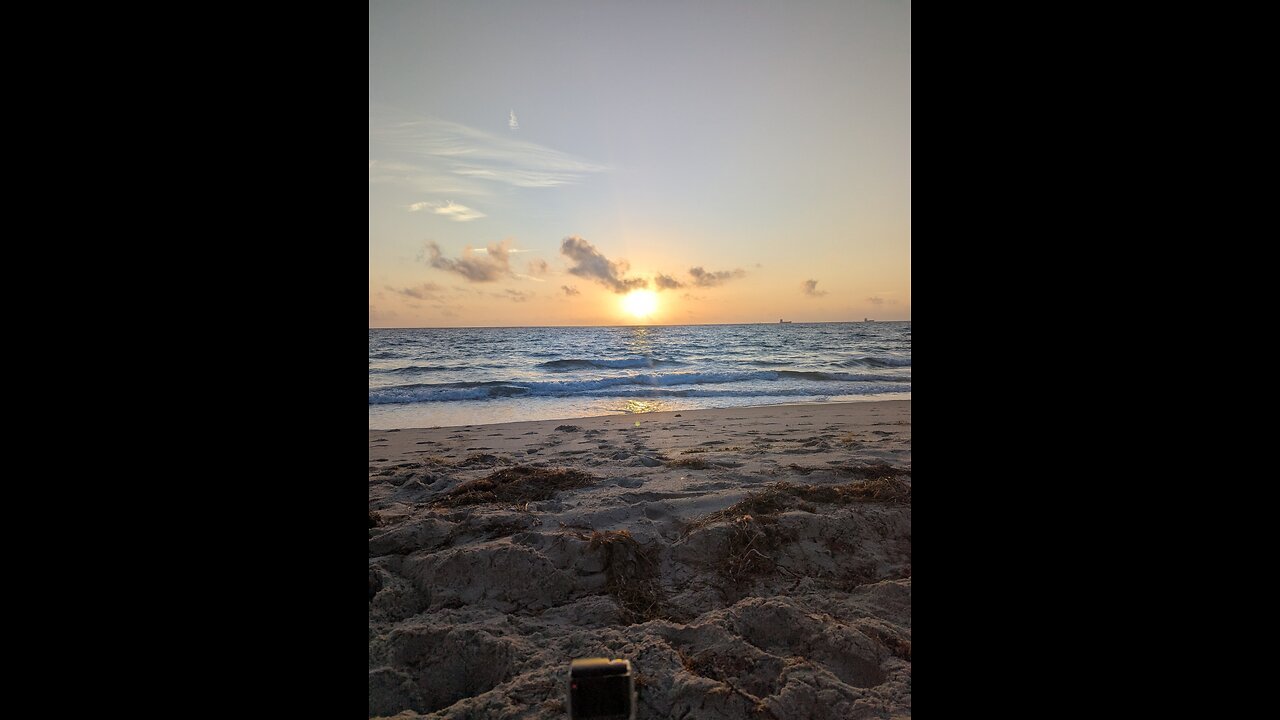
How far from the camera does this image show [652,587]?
7.93ft

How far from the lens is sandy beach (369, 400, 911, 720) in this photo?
1.75 metres

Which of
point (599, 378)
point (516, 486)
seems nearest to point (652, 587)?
point (516, 486)

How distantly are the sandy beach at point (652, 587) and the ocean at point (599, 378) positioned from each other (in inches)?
189

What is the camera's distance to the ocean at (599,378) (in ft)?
30.7

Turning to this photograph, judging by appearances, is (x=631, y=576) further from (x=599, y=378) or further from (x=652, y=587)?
(x=599, y=378)

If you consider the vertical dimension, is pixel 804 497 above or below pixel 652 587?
above

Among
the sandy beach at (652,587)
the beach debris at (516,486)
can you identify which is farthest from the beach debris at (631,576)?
the beach debris at (516,486)

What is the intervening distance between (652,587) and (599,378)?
10.2 metres
